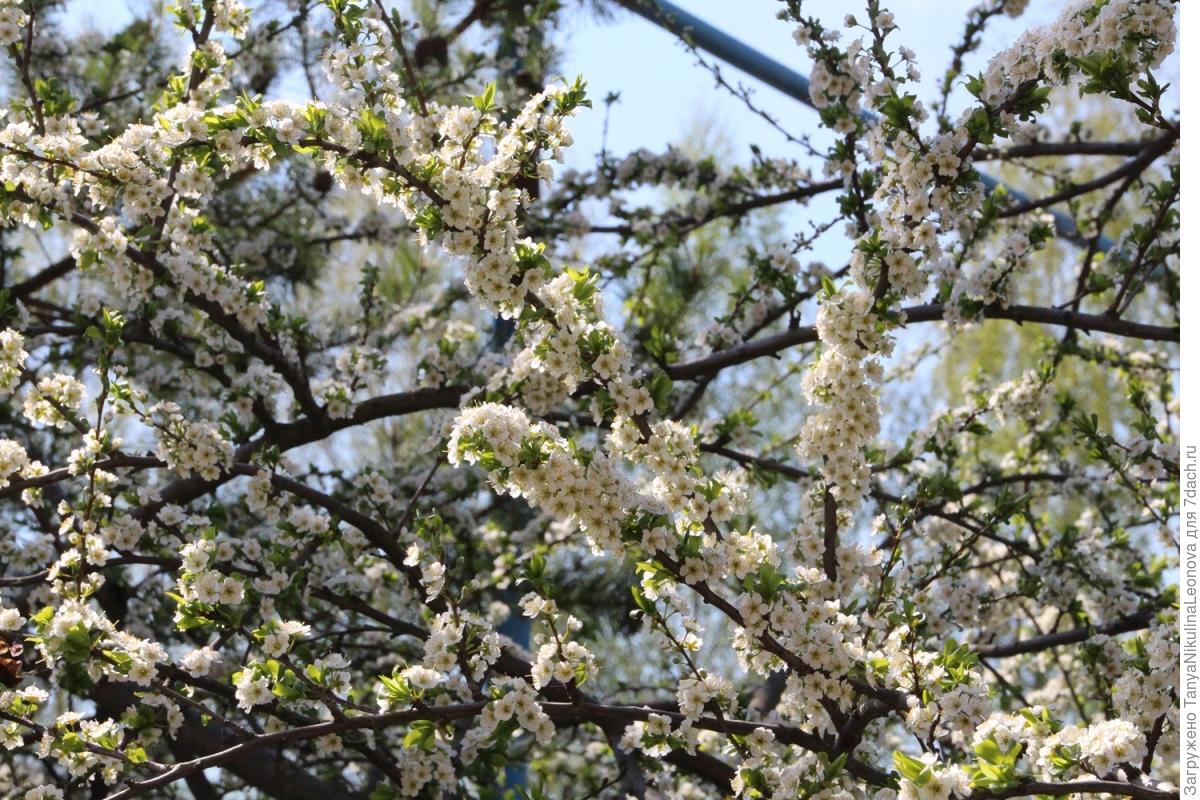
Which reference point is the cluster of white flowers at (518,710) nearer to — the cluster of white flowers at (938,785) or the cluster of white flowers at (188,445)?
the cluster of white flowers at (938,785)

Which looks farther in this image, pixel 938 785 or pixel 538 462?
pixel 538 462

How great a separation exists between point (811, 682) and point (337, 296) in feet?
20.7

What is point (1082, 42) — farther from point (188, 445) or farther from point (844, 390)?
point (188, 445)

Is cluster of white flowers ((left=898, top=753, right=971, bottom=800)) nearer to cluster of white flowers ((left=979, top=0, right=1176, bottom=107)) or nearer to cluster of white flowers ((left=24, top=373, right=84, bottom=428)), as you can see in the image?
cluster of white flowers ((left=979, top=0, right=1176, bottom=107))

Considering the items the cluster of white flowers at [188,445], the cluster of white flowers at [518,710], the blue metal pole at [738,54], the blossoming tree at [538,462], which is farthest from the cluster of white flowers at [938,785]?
the blue metal pole at [738,54]

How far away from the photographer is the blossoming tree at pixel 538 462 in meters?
2.26

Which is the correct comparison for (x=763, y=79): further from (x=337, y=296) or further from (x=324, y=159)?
(x=337, y=296)

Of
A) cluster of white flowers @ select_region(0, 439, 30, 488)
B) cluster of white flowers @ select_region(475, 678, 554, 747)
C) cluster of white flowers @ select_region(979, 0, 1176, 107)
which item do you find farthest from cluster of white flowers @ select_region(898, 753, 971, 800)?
cluster of white flowers @ select_region(0, 439, 30, 488)

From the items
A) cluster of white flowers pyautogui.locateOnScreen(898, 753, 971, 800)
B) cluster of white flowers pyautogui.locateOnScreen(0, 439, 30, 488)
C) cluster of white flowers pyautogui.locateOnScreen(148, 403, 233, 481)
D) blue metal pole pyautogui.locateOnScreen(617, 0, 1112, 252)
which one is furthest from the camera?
blue metal pole pyautogui.locateOnScreen(617, 0, 1112, 252)

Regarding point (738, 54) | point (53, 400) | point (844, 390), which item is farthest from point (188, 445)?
point (738, 54)

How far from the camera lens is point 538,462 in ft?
7.13

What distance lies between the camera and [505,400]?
11.0ft

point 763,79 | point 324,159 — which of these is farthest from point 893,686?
point 763,79

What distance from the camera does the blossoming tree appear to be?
2.26 meters
